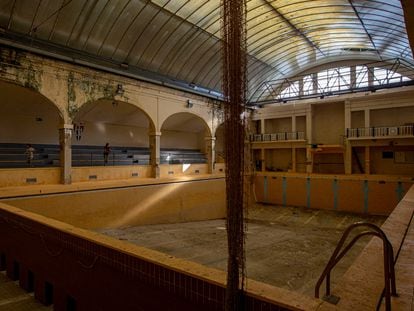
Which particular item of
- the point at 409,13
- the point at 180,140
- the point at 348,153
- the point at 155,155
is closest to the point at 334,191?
the point at 348,153

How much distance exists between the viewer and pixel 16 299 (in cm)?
404

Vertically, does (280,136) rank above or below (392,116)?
below

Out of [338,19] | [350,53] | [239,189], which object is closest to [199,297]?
[239,189]

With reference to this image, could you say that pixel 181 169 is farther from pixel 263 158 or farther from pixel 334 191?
pixel 334 191

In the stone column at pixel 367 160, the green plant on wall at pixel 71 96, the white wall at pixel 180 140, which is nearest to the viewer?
the green plant on wall at pixel 71 96

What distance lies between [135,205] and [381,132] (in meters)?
14.7

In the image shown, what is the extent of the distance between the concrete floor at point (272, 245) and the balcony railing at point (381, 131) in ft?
16.3

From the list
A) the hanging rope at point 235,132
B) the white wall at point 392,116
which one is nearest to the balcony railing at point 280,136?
the white wall at point 392,116

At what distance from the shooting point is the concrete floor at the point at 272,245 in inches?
277

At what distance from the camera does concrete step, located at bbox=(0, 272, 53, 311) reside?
3801mm

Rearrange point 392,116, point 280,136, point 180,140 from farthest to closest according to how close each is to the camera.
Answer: point 180,140 → point 280,136 → point 392,116

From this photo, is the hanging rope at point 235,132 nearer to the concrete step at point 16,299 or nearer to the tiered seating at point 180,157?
the concrete step at point 16,299

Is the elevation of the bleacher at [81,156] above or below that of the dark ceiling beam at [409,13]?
below

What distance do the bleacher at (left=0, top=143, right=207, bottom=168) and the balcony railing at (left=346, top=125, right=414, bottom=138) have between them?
10.5 metres
